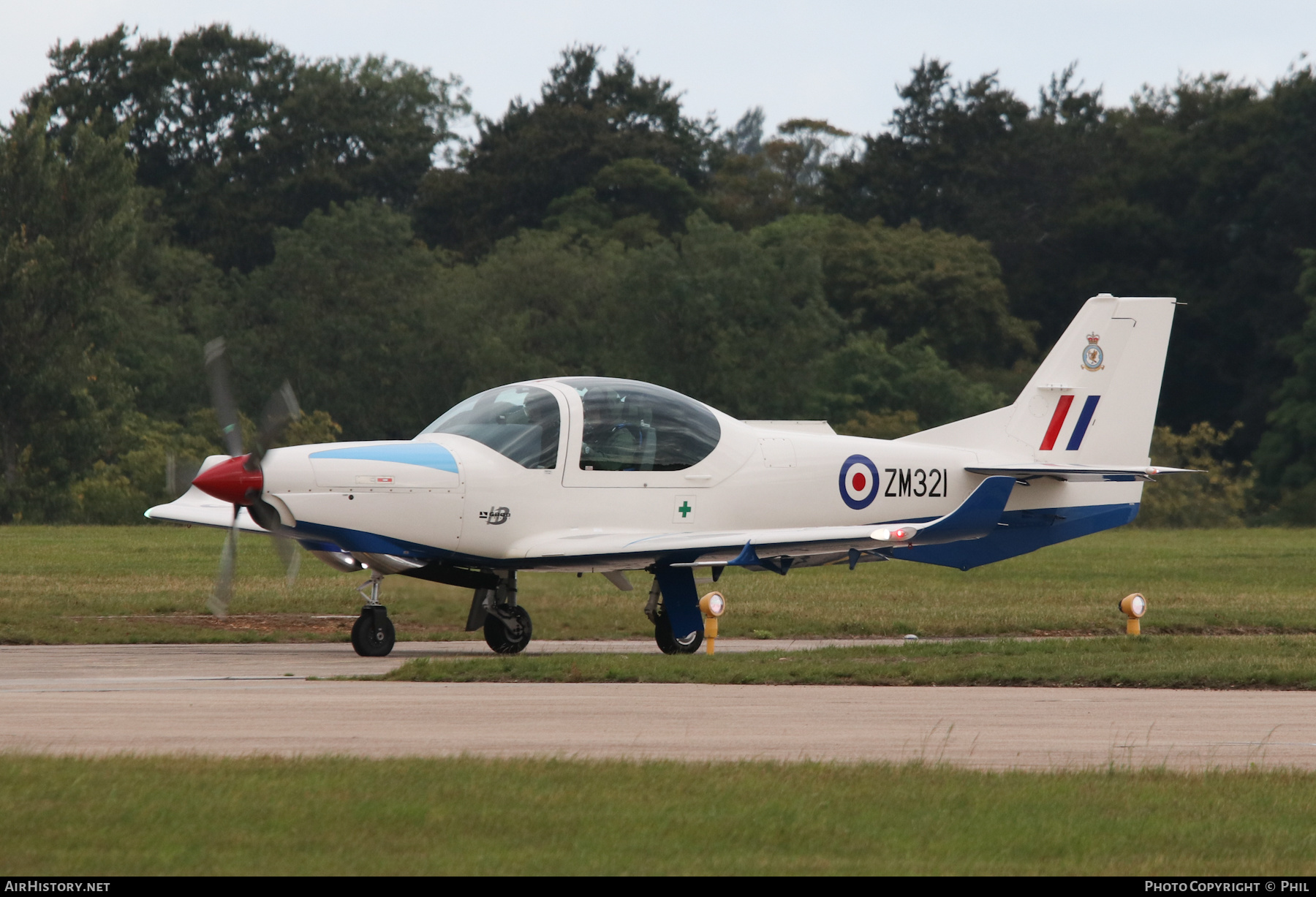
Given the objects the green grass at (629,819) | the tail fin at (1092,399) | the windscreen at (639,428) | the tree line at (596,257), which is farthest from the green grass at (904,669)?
the tree line at (596,257)

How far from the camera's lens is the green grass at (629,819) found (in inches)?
273

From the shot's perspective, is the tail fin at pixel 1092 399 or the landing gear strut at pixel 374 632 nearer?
the landing gear strut at pixel 374 632

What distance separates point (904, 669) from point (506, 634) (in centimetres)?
438

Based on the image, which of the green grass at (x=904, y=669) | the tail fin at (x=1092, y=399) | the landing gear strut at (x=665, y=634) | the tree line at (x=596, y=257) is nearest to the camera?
the green grass at (x=904, y=669)

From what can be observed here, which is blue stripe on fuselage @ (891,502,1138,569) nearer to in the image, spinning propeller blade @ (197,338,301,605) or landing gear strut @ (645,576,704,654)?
landing gear strut @ (645,576,704,654)

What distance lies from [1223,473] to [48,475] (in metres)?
41.1

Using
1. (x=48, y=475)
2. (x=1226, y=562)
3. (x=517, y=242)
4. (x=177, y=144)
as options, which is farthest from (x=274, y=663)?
(x=177, y=144)

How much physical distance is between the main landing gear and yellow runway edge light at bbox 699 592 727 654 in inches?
70.6

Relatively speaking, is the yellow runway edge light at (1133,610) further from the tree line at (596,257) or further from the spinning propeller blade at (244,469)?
the tree line at (596,257)

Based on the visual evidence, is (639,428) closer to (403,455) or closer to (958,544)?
(403,455)

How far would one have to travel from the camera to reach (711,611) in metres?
16.4

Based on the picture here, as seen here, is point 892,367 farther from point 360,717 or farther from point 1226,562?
point 360,717

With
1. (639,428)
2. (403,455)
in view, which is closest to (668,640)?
(639,428)

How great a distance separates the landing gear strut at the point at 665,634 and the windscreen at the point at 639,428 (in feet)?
4.14
